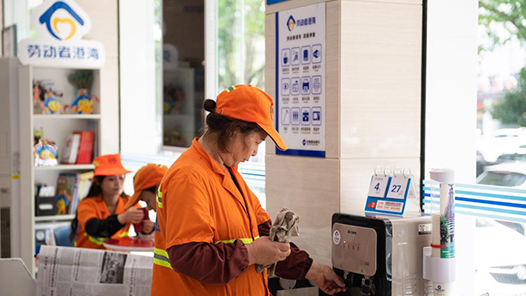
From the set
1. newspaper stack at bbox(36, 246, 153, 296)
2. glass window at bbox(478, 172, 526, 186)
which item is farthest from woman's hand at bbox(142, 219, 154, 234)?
glass window at bbox(478, 172, 526, 186)

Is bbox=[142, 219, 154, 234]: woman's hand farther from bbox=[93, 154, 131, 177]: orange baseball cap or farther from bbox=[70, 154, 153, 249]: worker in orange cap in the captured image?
bbox=[93, 154, 131, 177]: orange baseball cap

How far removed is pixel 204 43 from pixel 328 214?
256 cm

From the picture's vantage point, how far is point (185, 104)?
5496 mm

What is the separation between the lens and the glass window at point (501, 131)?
2891mm

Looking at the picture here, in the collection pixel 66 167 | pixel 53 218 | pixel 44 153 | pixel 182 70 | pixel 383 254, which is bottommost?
pixel 53 218

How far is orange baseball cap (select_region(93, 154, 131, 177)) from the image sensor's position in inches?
175

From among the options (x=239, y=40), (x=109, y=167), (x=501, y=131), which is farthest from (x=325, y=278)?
(x=239, y=40)

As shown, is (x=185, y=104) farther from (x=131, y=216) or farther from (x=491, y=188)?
(x=491, y=188)

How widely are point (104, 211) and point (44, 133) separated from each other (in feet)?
5.47

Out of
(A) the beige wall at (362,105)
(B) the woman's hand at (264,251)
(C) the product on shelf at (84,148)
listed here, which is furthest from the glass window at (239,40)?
(B) the woman's hand at (264,251)

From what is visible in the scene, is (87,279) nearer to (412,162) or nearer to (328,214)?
(328,214)

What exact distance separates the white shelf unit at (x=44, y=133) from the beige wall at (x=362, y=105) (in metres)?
3.04

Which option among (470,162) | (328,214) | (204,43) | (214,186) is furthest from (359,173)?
(204,43)

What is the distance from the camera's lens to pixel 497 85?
3.03 metres
